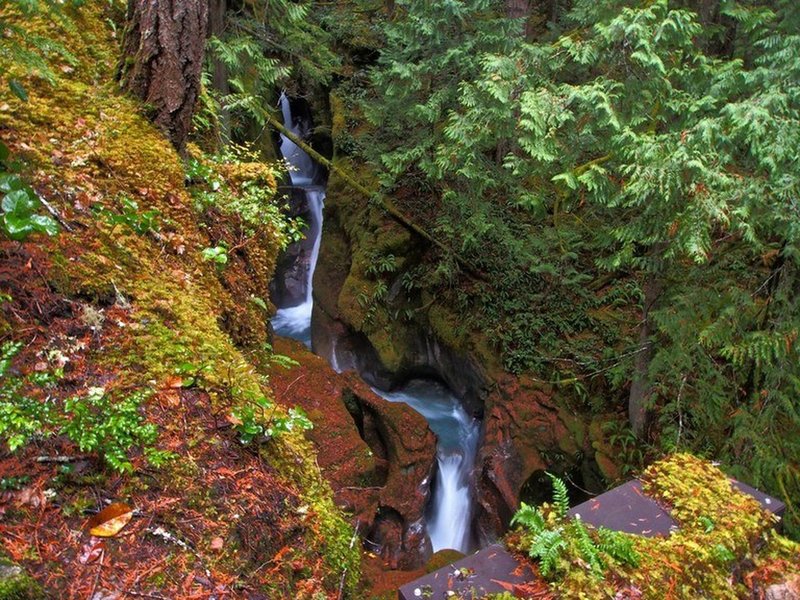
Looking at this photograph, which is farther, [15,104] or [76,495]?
[15,104]

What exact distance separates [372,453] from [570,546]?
23.2ft

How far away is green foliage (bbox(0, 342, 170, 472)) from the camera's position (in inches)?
76.2

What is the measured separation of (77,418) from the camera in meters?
2.02

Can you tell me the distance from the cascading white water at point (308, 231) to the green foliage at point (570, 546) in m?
10.7

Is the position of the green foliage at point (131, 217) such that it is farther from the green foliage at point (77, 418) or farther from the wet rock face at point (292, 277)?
the wet rock face at point (292, 277)

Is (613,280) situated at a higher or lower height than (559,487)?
lower

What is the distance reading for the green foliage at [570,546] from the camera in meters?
1.87

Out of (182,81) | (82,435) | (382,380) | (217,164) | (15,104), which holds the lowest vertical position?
(382,380)

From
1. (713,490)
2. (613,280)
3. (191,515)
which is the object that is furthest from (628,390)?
(191,515)

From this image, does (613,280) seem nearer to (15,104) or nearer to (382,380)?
(382,380)

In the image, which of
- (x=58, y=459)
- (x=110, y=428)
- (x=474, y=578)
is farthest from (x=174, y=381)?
(x=474, y=578)

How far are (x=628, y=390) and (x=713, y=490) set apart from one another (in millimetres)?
7321

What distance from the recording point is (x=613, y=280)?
432 inches

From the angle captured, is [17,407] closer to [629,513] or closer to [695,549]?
[629,513]
